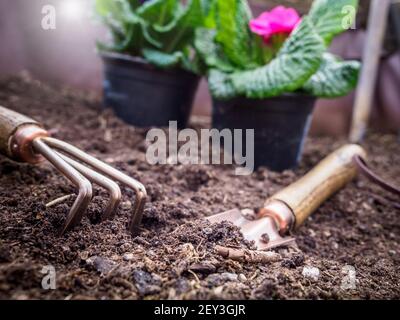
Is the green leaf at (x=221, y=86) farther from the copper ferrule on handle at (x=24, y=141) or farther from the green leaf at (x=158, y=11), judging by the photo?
the copper ferrule on handle at (x=24, y=141)

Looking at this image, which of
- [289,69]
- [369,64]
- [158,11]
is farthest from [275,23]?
[369,64]

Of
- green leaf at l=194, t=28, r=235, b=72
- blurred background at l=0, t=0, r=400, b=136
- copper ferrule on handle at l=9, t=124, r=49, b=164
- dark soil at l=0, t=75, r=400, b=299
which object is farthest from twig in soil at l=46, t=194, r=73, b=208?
blurred background at l=0, t=0, r=400, b=136

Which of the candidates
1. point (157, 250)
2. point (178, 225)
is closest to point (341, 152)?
point (178, 225)

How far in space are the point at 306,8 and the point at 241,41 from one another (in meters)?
1.40

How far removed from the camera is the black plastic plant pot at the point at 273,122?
2035 millimetres

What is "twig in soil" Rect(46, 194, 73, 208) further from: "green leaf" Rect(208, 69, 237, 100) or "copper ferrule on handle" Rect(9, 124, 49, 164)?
"green leaf" Rect(208, 69, 237, 100)

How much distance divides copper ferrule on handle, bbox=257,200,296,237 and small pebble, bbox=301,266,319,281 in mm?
270

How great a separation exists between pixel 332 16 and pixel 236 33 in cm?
47

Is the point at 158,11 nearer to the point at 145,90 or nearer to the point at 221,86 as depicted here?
the point at 145,90

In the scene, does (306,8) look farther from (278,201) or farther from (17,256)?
(17,256)

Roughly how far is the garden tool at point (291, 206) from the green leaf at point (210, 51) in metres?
0.74

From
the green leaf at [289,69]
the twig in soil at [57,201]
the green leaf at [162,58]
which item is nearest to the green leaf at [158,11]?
the green leaf at [162,58]

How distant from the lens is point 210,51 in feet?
7.19

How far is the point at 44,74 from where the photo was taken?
138 inches
